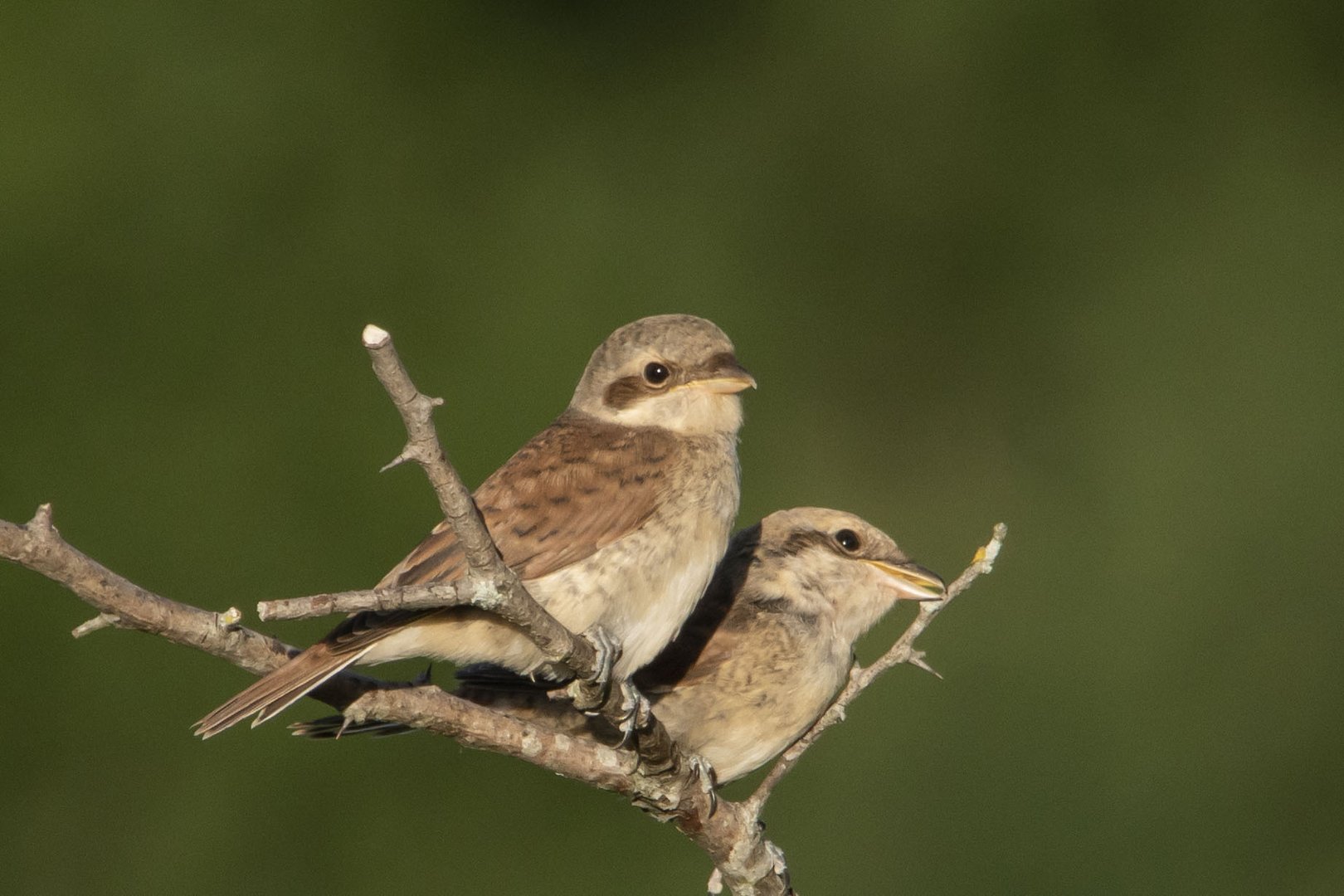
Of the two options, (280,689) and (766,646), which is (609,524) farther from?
(280,689)

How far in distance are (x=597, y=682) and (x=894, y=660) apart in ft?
2.44

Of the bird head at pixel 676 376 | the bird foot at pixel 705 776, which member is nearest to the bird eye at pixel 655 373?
the bird head at pixel 676 376

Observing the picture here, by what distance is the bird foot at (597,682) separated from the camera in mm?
3105

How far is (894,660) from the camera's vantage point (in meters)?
3.53

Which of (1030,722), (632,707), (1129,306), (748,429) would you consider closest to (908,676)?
(1030,722)

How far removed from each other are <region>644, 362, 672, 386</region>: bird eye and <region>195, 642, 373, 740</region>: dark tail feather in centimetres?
119

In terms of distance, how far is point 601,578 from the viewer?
141 inches

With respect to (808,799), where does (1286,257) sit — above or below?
above

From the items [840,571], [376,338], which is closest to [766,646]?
[840,571]

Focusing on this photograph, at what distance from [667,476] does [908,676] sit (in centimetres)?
431

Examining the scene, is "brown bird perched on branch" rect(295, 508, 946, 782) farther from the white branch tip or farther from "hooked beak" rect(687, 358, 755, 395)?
the white branch tip

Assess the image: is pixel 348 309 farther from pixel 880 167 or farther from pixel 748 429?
pixel 880 167

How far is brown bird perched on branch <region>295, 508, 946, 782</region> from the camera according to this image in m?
4.12

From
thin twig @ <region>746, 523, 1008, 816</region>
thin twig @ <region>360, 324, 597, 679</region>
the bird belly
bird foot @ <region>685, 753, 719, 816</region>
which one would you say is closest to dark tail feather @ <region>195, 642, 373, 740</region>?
thin twig @ <region>360, 324, 597, 679</region>
